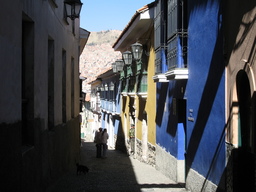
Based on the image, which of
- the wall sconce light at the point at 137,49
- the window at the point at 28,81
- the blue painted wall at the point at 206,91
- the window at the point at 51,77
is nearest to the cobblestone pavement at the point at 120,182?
the blue painted wall at the point at 206,91

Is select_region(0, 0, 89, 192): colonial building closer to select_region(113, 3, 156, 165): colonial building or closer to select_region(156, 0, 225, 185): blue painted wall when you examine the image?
select_region(156, 0, 225, 185): blue painted wall

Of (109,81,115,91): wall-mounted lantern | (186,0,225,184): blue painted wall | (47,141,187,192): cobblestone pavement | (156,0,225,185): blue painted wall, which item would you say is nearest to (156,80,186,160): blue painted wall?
(156,0,225,185): blue painted wall

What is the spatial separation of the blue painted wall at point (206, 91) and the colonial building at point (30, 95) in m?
3.11

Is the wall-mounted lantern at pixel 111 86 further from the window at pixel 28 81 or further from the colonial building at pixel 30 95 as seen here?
the window at pixel 28 81

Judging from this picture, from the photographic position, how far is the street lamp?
9.84 metres

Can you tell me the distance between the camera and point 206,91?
25.6ft

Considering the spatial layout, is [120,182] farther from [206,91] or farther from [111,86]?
[111,86]

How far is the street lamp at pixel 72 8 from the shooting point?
9.84 meters

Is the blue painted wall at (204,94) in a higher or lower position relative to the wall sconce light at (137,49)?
lower

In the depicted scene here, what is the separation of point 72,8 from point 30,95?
4.19 metres

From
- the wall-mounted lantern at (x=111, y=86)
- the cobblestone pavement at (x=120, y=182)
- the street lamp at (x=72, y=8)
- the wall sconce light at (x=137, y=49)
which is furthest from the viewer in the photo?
the wall-mounted lantern at (x=111, y=86)

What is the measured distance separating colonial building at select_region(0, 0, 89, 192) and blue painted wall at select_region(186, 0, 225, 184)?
3108 mm

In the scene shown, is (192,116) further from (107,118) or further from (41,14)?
(107,118)

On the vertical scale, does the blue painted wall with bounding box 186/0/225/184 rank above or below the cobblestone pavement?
above
